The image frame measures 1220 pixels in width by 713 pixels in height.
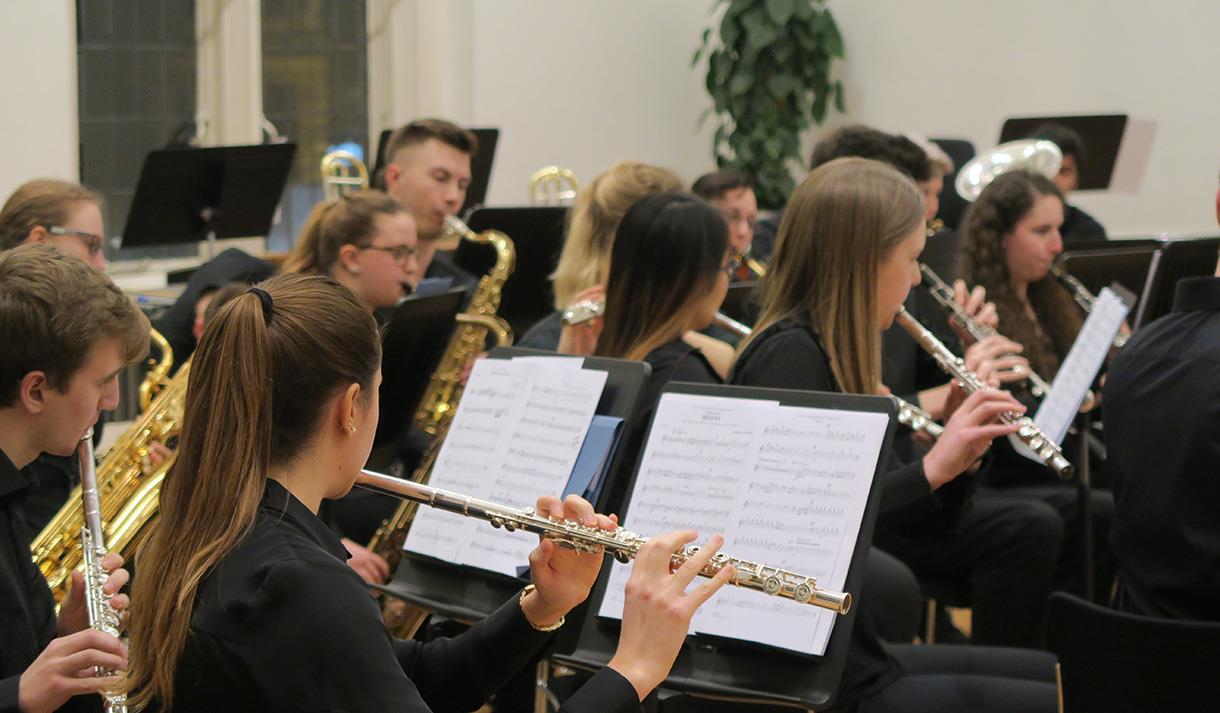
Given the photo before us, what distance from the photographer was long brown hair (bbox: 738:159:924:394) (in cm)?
223

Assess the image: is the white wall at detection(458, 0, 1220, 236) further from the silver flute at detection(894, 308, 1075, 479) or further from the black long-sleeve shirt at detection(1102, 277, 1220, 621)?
the black long-sleeve shirt at detection(1102, 277, 1220, 621)

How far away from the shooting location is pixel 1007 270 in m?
3.74

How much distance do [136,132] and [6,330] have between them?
4350mm

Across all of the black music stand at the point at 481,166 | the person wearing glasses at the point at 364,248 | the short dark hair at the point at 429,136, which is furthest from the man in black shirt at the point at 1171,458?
the black music stand at the point at 481,166

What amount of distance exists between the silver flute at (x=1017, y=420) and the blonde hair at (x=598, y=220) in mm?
738

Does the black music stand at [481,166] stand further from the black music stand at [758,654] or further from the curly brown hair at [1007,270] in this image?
the black music stand at [758,654]

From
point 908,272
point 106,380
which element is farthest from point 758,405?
point 106,380

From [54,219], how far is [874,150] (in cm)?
199

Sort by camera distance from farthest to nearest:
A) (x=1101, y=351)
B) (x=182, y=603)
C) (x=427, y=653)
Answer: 1. (x=1101, y=351)
2. (x=427, y=653)
3. (x=182, y=603)

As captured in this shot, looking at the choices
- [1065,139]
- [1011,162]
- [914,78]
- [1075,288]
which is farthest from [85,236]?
[914,78]

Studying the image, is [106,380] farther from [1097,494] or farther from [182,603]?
[1097,494]

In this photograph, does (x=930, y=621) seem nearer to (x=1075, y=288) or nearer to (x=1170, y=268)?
(x=1075, y=288)

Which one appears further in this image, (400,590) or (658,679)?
(400,590)

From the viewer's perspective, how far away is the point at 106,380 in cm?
178
